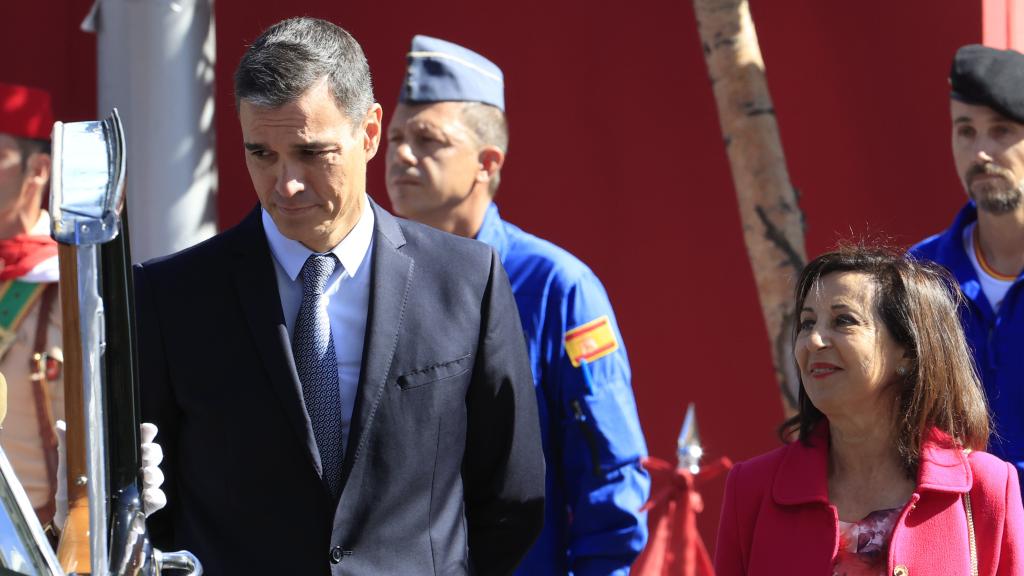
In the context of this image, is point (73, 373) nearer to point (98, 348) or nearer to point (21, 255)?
point (98, 348)

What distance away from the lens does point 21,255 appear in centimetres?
399

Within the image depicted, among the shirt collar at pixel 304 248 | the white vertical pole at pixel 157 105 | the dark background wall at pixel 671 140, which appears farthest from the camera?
the dark background wall at pixel 671 140

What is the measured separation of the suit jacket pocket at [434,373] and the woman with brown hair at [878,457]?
66 cm

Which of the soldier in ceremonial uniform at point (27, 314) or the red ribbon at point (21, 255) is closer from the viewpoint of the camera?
the soldier in ceremonial uniform at point (27, 314)

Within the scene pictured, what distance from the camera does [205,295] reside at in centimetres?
239

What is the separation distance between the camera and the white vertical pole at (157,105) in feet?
15.0

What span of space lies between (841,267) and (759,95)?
1.58 meters

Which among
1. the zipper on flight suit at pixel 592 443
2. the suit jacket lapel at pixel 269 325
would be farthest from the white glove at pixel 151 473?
the zipper on flight suit at pixel 592 443

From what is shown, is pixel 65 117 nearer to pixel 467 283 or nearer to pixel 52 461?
pixel 52 461

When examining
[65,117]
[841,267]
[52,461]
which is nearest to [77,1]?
[65,117]

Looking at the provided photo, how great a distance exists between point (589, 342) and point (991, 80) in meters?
1.28

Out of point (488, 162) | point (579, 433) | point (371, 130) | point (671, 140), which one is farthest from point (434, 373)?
point (671, 140)

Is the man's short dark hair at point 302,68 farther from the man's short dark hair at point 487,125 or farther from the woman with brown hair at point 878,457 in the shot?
the man's short dark hair at point 487,125

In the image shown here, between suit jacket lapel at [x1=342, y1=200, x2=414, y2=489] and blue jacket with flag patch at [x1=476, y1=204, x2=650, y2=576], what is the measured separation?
76 centimetres
